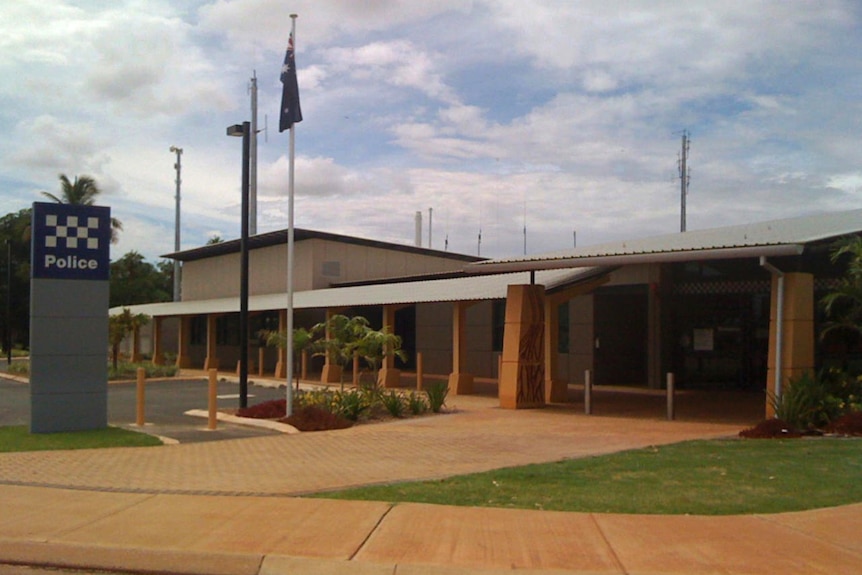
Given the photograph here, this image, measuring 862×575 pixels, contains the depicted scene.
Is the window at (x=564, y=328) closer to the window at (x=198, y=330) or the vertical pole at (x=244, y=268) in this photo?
the vertical pole at (x=244, y=268)

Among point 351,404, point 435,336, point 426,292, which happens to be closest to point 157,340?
point 435,336

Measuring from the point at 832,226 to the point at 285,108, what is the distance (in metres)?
11.2

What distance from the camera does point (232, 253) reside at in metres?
46.8

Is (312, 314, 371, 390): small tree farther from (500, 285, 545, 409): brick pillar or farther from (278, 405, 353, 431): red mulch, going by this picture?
(500, 285, 545, 409): brick pillar

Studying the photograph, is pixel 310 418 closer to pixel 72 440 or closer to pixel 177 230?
pixel 72 440

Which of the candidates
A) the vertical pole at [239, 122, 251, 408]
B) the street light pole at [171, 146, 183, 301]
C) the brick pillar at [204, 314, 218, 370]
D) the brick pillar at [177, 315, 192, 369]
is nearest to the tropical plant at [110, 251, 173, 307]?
the street light pole at [171, 146, 183, 301]

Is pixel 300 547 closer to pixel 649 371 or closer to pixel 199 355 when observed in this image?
pixel 649 371

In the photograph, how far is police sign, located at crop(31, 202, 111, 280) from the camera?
14938mm

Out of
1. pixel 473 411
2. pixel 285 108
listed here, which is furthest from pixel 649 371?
pixel 285 108

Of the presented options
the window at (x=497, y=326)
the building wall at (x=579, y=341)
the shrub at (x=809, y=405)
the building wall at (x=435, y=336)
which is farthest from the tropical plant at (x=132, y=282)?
the shrub at (x=809, y=405)

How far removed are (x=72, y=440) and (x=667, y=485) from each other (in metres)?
9.63

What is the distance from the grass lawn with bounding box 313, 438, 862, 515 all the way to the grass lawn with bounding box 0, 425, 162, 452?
588 cm

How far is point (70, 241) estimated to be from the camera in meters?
15.2

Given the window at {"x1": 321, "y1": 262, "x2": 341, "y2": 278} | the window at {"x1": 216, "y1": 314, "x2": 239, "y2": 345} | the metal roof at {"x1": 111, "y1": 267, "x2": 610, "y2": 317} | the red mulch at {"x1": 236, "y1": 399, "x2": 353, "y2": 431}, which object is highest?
the window at {"x1": 321, "y1": 262, "x2": 341, "y2": 278}
